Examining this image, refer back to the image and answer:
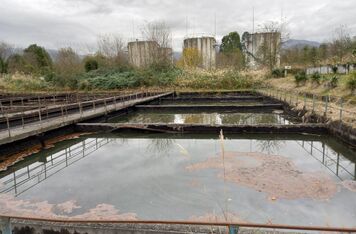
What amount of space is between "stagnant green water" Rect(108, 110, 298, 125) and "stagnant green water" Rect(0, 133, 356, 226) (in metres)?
3.24

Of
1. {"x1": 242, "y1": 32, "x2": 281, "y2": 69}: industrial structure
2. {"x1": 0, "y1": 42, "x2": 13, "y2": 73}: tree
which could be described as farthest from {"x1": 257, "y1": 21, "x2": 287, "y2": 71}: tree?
{"x1": 0, "y1": 42, "x2": 13, "y2": 73}: tree

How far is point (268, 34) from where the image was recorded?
2620 cm

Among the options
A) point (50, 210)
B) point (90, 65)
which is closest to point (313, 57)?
point (90, 65)

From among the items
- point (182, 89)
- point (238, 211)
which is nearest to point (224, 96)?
point (182, 89)

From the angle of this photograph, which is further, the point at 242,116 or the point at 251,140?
the point at 242,116

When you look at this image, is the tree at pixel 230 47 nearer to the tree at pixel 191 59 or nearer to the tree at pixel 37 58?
the tree at pixel 191 59

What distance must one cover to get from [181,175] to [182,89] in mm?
17716

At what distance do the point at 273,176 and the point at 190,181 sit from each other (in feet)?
4.72

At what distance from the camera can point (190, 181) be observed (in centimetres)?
489

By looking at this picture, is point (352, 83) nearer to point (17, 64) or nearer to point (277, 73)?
point (277, 73)

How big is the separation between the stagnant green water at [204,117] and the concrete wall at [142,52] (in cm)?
1327

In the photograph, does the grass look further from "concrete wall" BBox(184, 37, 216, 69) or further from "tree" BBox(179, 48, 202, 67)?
"concrete wall" BBox(184, 37, 216, 69)

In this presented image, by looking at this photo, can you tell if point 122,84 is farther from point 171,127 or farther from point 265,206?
point 265,206

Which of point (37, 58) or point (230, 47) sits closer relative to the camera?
point (37, 58)
